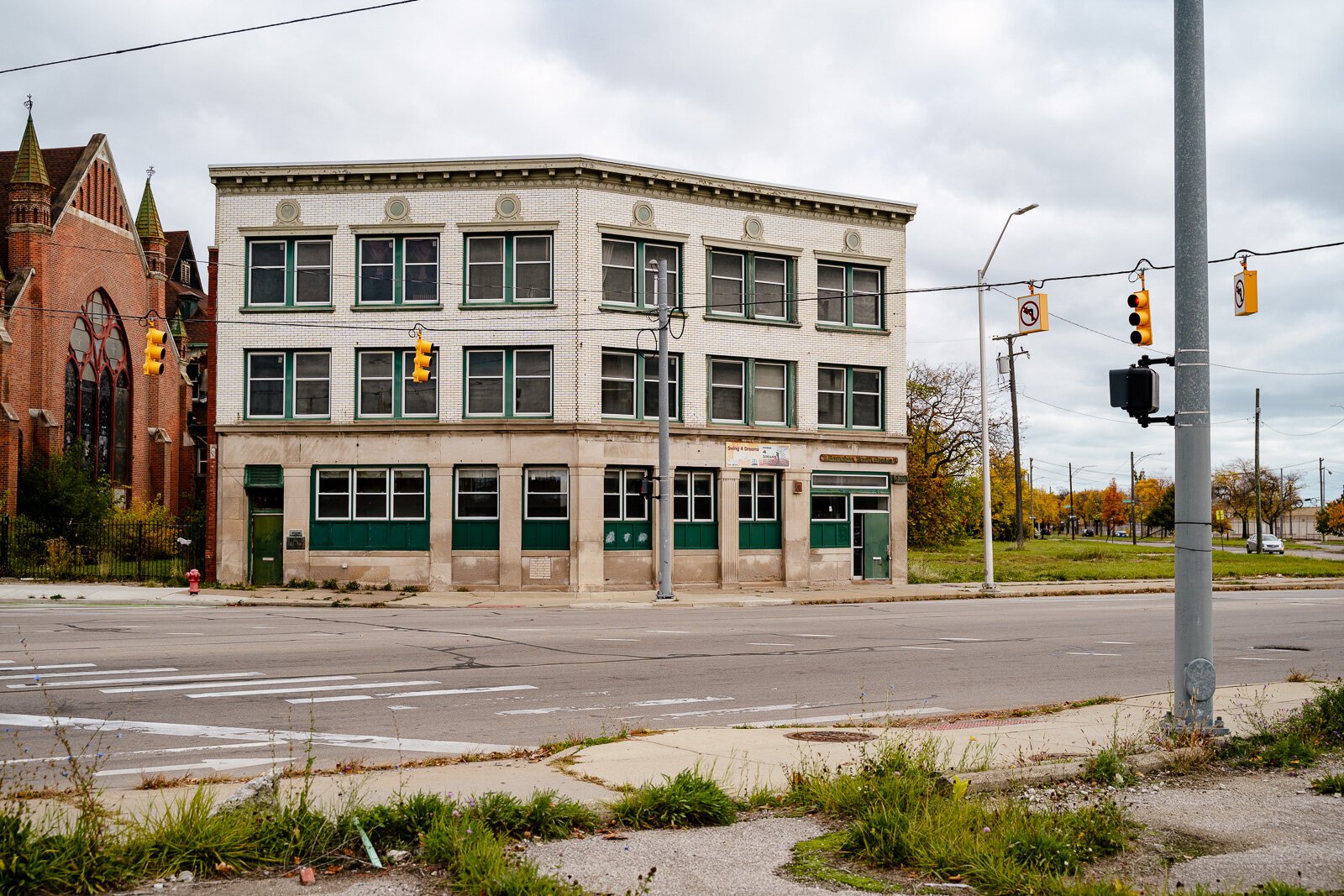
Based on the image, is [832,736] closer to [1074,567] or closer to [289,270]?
[289,270]

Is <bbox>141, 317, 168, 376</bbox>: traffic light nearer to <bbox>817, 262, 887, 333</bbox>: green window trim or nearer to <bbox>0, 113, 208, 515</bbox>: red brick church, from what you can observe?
<bbox>0, 113, 208, 515</bbox>: red brick church

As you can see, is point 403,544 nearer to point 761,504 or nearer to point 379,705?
point 761,504

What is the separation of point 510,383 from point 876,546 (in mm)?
13157

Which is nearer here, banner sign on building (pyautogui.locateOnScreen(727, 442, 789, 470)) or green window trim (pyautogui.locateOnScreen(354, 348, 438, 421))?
green window trim (pyautogui.locateOnScreen(354, 348, 438, 421))

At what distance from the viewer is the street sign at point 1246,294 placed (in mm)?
19453

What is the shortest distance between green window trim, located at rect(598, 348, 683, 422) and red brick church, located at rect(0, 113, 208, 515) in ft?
62.4

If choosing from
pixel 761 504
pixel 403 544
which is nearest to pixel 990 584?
pixel 761 504

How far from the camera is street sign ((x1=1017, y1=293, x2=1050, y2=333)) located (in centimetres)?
2566

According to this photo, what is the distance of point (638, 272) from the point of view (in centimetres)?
3259

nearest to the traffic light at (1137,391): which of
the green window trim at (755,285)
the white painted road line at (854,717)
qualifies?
the white painted road line at (854,717)

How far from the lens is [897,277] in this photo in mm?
35938

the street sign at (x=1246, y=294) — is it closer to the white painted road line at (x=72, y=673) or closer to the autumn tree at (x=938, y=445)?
the white painted road line at (x=72, y=673)

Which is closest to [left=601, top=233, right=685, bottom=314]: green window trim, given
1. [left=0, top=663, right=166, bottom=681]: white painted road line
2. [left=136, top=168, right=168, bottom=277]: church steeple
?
[left=0, top=663, right=166, bottom=681]: white painted road line

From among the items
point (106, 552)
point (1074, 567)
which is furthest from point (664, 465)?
point (1074, 567)
